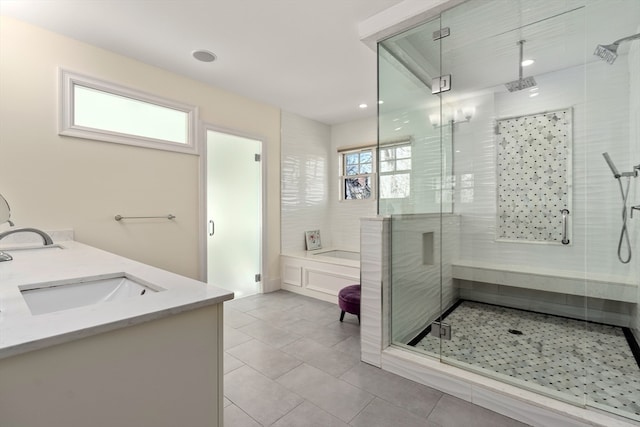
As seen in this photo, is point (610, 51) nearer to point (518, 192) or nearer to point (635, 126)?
point (635, 126)

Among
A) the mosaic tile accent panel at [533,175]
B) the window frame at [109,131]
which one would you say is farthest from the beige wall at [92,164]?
the mosaic tile accent panel at [533,175]

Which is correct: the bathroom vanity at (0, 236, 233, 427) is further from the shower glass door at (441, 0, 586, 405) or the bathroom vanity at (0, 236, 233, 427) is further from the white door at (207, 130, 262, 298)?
the white door at (207, 130, 262, 298)

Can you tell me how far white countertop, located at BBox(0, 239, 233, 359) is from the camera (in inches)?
24.6

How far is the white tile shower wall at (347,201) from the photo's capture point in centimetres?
457

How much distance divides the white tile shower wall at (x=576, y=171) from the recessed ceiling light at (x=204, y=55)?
2.62m

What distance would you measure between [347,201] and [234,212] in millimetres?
1854

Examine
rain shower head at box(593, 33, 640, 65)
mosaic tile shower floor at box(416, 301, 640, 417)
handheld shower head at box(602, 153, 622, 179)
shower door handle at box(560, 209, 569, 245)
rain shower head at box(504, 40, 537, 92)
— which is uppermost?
rain shower head at box(504, 40, 537, 92)

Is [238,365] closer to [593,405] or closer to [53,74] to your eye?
[593,405]

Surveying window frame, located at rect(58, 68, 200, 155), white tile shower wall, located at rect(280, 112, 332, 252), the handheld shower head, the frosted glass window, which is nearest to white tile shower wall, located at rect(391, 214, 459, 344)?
the handheld shower head

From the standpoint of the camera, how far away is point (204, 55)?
8.81ft

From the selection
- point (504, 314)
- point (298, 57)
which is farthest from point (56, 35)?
point (504, 314)

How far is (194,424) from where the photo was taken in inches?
33.6

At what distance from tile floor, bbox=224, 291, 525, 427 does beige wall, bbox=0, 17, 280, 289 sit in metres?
1.27

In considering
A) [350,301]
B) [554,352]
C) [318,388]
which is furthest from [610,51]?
[318,388]
